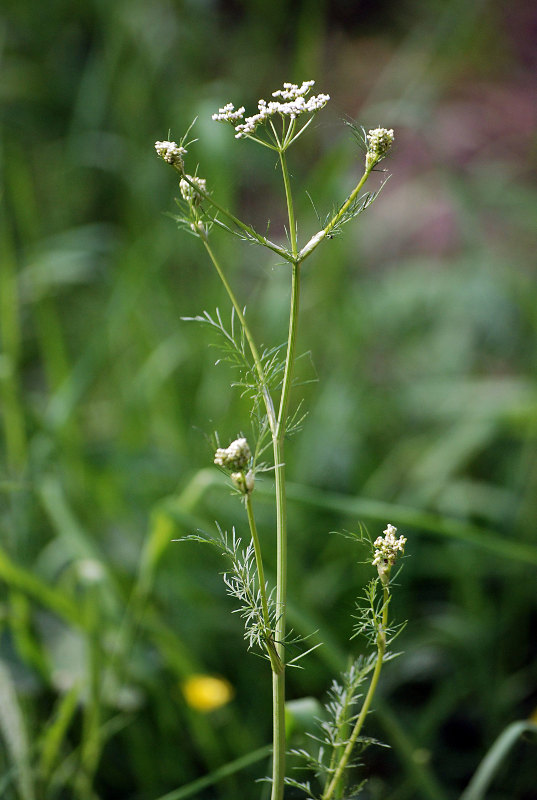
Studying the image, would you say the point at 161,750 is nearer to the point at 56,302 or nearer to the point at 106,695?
the point at 106,695

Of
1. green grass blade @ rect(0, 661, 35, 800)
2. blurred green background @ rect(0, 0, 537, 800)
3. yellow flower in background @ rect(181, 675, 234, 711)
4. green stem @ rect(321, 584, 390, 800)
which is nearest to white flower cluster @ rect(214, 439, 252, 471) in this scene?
green stem @ rect(321, 584, 390, 800)

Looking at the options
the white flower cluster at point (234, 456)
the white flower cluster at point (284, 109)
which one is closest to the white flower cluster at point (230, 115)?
the white flower cluster at point (284, 109)

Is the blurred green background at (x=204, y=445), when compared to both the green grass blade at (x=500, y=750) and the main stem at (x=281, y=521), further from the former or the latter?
the main stem at (x=281, y=521)

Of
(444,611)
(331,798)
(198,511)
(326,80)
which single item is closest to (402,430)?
(444,611)

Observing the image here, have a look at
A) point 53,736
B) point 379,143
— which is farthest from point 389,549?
point 53,736

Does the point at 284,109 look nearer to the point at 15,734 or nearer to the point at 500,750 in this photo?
the point at 500,750

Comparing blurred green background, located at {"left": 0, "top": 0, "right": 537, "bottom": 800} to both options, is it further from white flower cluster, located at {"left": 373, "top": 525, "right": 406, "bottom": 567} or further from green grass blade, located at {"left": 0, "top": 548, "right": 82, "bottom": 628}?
white flower cluster, located at {"left": 373, "top": 525, "right": 406, "bottom": 567}

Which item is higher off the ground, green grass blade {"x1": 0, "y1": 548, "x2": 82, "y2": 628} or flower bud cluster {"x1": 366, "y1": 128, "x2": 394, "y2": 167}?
flower bud cluster {"x1": 366, "y1": 128, "x2": 394, "y2": 167}
